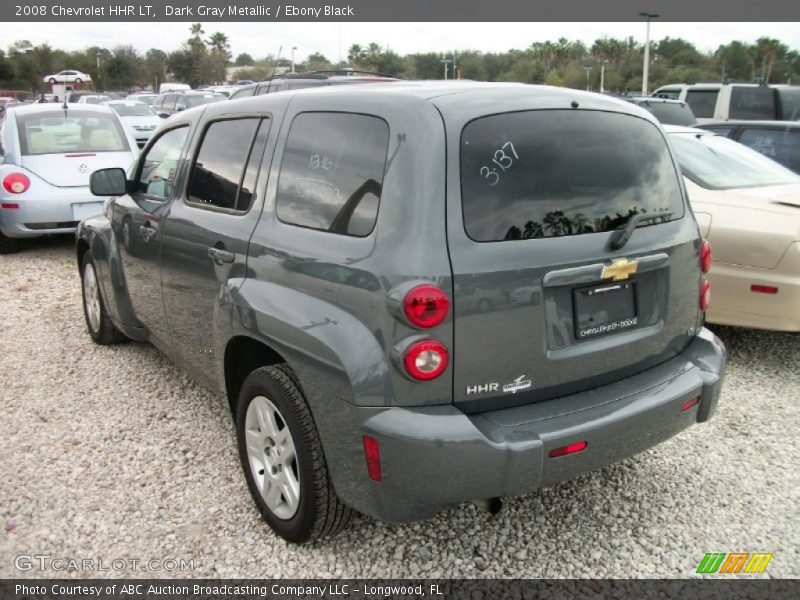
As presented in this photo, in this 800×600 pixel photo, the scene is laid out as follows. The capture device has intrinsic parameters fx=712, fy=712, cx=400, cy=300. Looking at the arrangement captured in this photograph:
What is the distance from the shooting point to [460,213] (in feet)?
7.91

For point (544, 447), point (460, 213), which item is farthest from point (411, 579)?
point (460, 213)

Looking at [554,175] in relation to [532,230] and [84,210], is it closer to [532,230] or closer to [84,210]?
[532,230]

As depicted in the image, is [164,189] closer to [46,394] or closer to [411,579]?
[46,394]

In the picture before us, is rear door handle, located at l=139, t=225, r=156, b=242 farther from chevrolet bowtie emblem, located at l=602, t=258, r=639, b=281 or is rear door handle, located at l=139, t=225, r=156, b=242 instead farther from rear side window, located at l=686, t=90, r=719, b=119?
rear side window, located at l=686, t=90, r=719, b=119

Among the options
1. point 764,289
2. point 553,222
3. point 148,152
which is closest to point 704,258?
point 553,222

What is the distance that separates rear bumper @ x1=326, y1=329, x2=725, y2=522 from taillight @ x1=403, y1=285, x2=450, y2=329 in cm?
30

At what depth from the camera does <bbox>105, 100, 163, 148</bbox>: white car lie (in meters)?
17.1

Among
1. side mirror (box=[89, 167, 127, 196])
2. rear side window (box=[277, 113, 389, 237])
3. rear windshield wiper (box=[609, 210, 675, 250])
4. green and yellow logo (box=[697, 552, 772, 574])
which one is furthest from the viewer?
side mirror (box=[89, 167, 127, 196])

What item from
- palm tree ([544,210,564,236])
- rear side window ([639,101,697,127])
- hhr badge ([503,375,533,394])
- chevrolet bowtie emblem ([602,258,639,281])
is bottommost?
hhr badge ([503,375,533,394])

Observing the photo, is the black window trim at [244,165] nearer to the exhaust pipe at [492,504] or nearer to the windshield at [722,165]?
the exhaust pipe at [492,504]

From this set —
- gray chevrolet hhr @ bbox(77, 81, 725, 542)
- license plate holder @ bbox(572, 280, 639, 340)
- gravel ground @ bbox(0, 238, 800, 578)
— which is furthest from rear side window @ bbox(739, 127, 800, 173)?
license plate holder @ bbox(572, 280, 639, 340)

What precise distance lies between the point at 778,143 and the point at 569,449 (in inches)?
233

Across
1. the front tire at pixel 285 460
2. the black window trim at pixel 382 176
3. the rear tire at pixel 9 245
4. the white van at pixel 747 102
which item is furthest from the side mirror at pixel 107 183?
the white van at pixel 747 102

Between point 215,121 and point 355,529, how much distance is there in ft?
7.01
